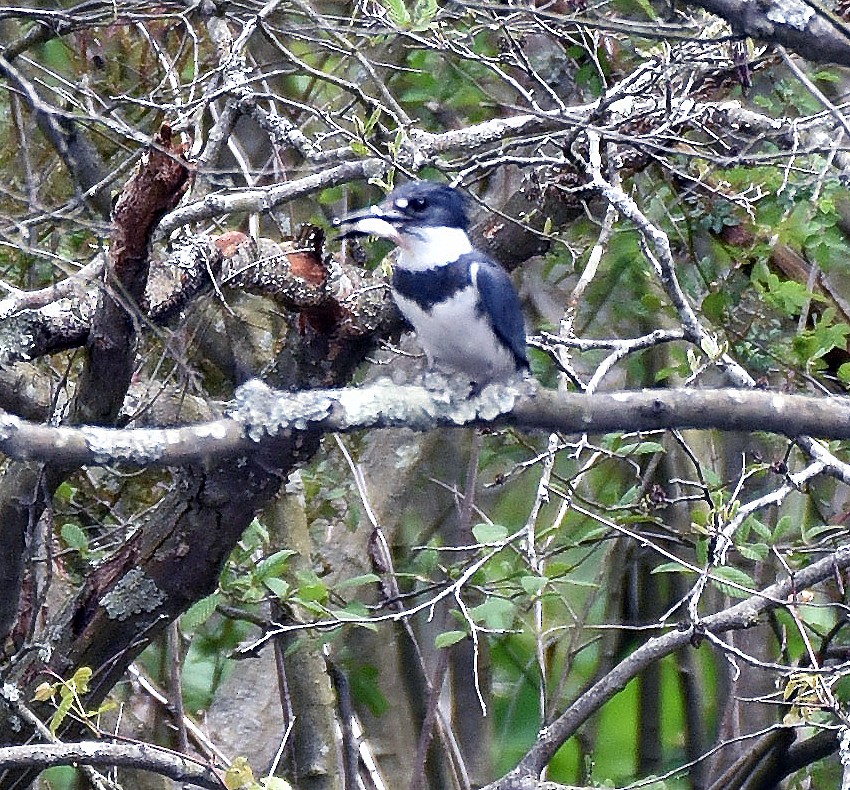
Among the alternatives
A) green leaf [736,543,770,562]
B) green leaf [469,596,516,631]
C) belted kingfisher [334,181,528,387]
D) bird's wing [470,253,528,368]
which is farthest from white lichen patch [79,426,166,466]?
green leaf [736,543,770,562]

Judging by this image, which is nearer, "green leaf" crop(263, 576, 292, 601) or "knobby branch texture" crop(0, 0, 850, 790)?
"knobby branch texture" crop(0, 0, 850, 790)

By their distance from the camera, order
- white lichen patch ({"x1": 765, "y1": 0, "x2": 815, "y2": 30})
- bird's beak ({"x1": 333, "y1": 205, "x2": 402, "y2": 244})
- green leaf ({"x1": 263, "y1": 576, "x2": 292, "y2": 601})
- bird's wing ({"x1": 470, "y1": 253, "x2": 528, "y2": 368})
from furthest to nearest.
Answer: green leaf ({"x1": 263, "y1": 576, "x2": 292, "y2": 601}), bird's wing ({"x1": 470, "y1": 253, "x2": 528, "y2": 368}), bird's beak ({"x1": 333, "y1": 205, "x2": 402, "y2": 244}), white lichen patch ({"x1": 765, "y1": 0, "x2": 815, "y2": 30})

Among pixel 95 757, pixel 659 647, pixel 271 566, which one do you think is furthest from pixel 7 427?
pixel 659 647

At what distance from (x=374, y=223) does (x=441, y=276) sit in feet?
0.57

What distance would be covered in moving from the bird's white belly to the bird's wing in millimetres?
20

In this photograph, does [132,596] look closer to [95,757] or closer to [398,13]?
[95,757]

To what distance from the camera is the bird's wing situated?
2482mm

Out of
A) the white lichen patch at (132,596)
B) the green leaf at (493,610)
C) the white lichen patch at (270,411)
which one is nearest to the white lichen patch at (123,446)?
the white lichen patch at (270,411)

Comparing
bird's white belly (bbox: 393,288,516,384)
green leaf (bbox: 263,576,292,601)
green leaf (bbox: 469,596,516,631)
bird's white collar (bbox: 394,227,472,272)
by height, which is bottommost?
green leaf (bbox: 469,596,516,631)

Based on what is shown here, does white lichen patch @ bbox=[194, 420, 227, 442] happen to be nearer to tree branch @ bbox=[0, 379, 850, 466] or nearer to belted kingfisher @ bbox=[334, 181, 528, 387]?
tree branch @ bbox=[0, 379, 850, 466]

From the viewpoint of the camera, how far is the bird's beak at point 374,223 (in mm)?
2377

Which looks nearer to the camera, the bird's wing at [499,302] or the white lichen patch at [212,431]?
the white lichen patch at [212,431]

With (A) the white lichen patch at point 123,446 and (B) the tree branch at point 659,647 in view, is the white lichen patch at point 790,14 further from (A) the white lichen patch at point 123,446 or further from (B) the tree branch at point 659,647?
(B) the tree branch at point 659,647

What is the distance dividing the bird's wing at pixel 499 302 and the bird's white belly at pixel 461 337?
20 millimetres
